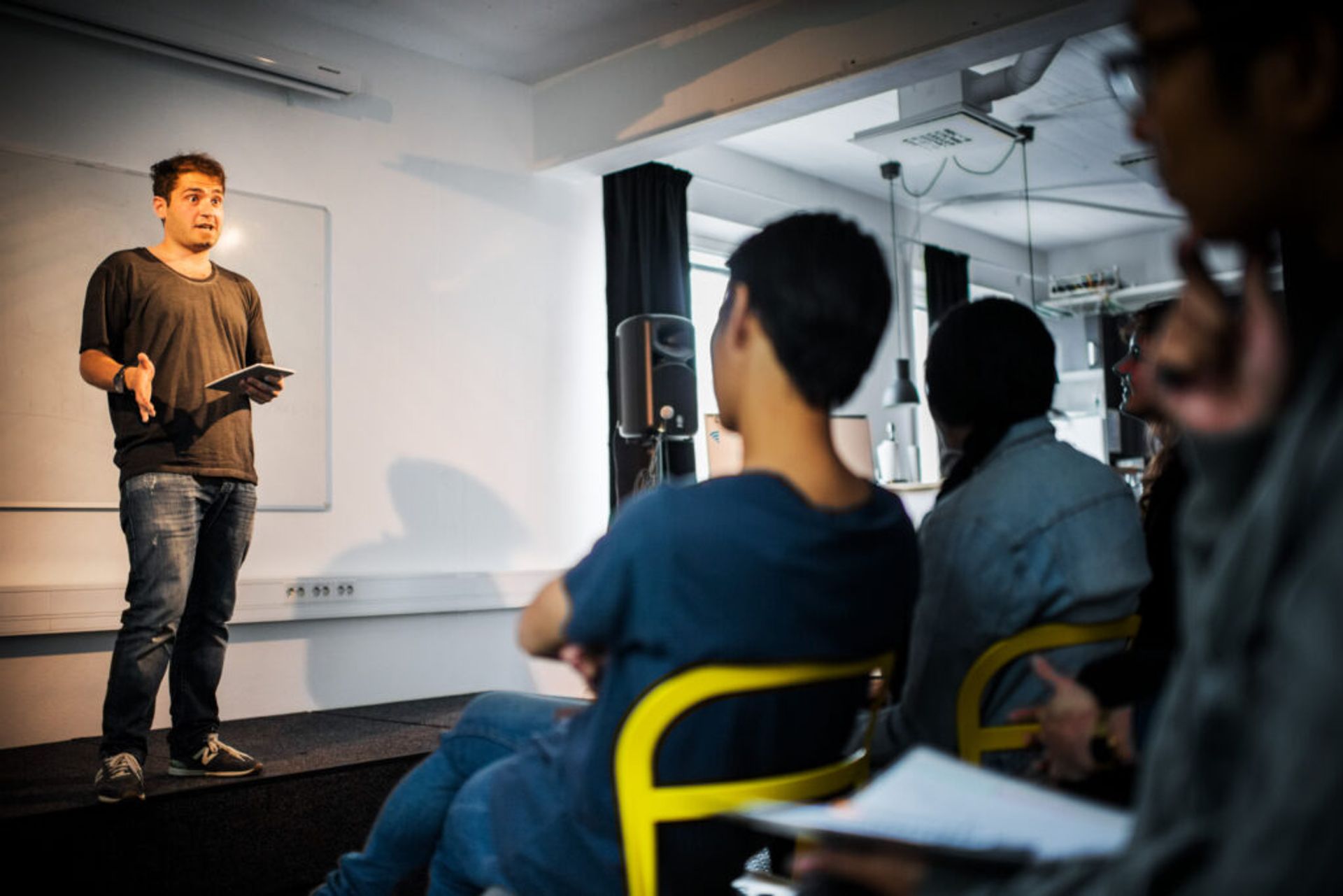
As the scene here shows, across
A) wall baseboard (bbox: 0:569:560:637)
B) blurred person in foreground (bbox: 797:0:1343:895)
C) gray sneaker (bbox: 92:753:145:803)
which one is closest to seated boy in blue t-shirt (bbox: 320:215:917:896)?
blurred person in foreground (bbox: 797:0:1343:895)

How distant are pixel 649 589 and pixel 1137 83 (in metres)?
0.63

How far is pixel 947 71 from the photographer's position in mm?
4168

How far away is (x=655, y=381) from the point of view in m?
4.61

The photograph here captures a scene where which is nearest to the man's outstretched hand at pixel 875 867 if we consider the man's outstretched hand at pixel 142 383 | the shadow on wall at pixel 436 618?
the man's outstretched hand at pixel 142 383

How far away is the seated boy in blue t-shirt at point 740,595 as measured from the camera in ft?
3.55

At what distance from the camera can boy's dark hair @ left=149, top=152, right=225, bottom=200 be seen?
3.10 metres

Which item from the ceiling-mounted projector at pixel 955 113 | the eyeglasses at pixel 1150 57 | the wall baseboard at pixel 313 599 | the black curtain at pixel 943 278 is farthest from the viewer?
the black curtain at pixel 943 278

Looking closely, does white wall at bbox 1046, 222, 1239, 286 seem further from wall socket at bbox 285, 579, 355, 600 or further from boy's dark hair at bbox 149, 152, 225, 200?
boy's dark hair at bbox 149, 152, 225, 200

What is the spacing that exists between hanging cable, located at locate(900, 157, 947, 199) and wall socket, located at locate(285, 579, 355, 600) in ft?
14.3

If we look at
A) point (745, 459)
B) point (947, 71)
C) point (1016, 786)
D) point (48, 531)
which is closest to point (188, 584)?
point (48, 531)

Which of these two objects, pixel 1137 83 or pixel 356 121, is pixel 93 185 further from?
pixel 1137 83

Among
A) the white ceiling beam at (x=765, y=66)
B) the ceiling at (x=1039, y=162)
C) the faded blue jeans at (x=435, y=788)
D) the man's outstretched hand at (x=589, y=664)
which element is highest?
the ceiling at (x=1039, y=162)

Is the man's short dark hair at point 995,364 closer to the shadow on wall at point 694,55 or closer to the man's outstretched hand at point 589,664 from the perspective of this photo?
the man's outstretched hand at point 589,664

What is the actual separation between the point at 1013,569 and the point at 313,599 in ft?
11.1
